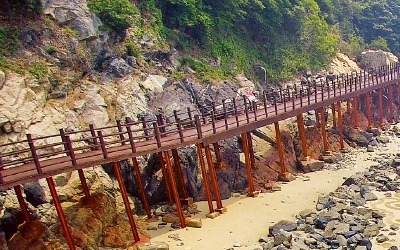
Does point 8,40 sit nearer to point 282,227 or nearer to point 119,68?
point 119,68

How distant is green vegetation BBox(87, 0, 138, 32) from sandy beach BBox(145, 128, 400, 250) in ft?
38.3

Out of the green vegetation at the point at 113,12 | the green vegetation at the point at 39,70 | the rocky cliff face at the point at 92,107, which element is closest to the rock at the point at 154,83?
A: the rocky cliff face at the point at 92,107

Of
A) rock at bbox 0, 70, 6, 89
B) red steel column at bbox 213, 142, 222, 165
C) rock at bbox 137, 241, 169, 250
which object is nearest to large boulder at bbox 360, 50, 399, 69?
red steel column at bbox 213, 142, 222, 165

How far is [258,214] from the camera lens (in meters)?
16.4

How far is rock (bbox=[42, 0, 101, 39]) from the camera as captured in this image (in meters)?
20.8

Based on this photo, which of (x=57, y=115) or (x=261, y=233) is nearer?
(x=261, y=233)

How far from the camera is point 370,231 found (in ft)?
47.0

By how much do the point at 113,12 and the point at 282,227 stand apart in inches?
604

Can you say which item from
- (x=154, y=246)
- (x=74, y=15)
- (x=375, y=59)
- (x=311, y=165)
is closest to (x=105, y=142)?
(x=154, y=246)

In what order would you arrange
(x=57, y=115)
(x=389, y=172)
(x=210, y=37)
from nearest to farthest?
1. (x=57, y=115)
2. (x=389, y=172)
3. (x=210, y=37)

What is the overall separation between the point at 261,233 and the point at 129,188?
241 inches

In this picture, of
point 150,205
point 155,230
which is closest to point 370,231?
point 155,230

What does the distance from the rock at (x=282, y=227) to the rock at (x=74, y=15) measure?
44.3 feet

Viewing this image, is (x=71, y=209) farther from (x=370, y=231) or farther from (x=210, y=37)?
(x=210, y=37)
